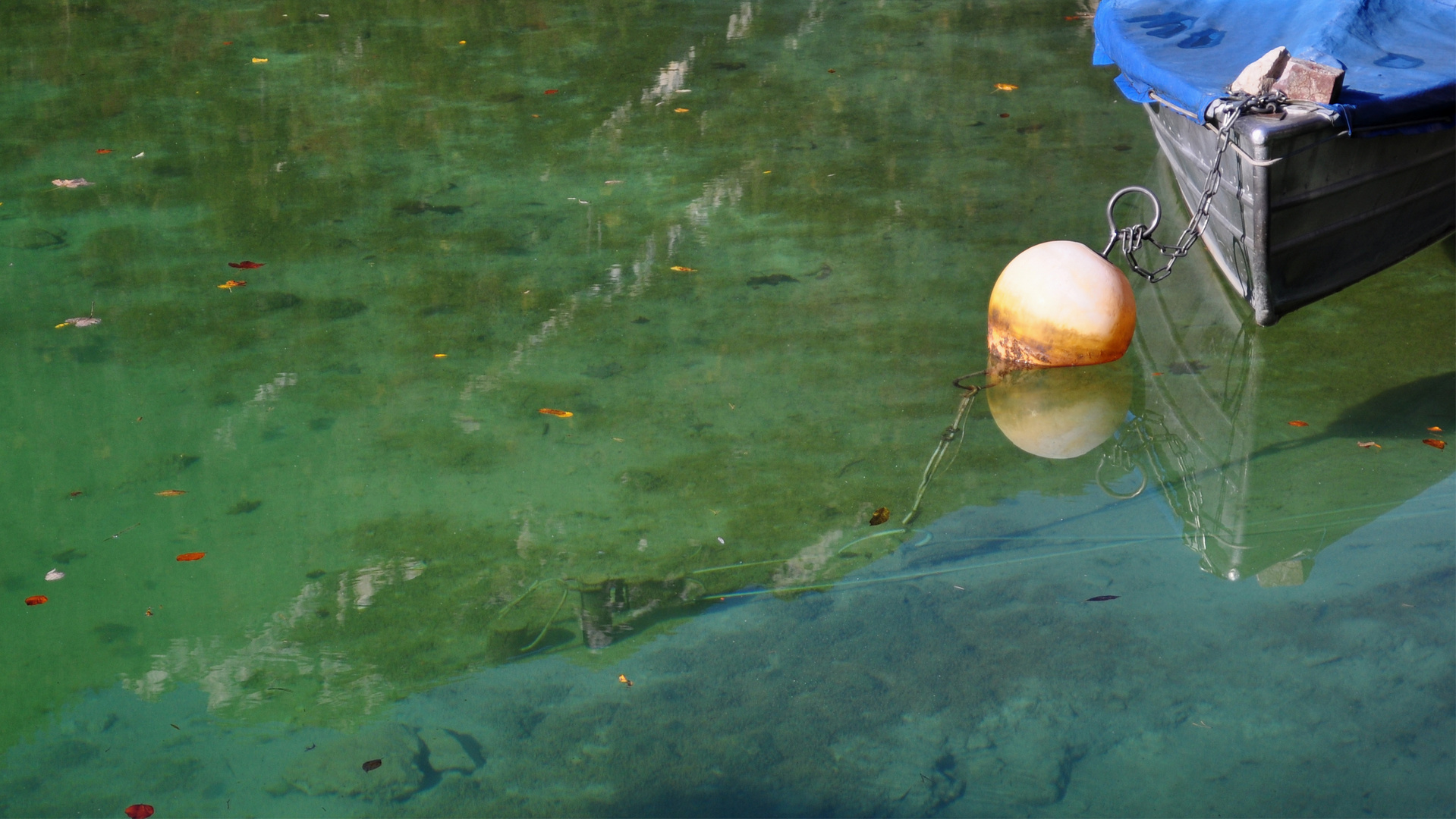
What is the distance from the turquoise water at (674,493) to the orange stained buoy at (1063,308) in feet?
0.53

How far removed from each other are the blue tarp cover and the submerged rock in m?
3.84

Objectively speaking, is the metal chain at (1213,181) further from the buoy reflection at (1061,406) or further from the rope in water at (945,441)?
the rope in water at (945,441)

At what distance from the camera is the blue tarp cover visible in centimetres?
484

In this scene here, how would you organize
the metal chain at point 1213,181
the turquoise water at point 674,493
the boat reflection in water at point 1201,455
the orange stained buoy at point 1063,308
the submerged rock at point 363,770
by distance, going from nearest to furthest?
1. the submerged rock at point 363,770
2. the turquoise water at point 674,493
3. the boat reflection in water at point 1201,455
4. the metal chain at point 1213,181
5. the orange stained buoy at point 1063,308

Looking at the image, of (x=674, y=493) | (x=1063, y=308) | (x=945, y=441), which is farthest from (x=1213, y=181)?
(x=674, y=493)

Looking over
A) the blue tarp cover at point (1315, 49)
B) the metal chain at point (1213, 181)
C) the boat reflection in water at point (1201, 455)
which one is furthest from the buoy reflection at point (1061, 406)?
the blue tarp cover at point (1315, 49)

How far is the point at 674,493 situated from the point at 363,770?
5.05 feet

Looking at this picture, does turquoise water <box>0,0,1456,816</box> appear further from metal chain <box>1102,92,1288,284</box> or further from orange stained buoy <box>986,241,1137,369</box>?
metal chain <box>1102,92,1288,284</box>

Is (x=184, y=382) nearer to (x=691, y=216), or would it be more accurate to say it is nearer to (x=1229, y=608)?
(x=691, y=216)

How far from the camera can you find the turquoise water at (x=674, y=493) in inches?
129

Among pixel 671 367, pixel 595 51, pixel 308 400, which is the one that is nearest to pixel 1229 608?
pixel 671 367

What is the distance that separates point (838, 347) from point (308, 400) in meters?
Answer: 2.26

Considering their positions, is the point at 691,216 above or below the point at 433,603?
above

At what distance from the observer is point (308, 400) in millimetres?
4957
